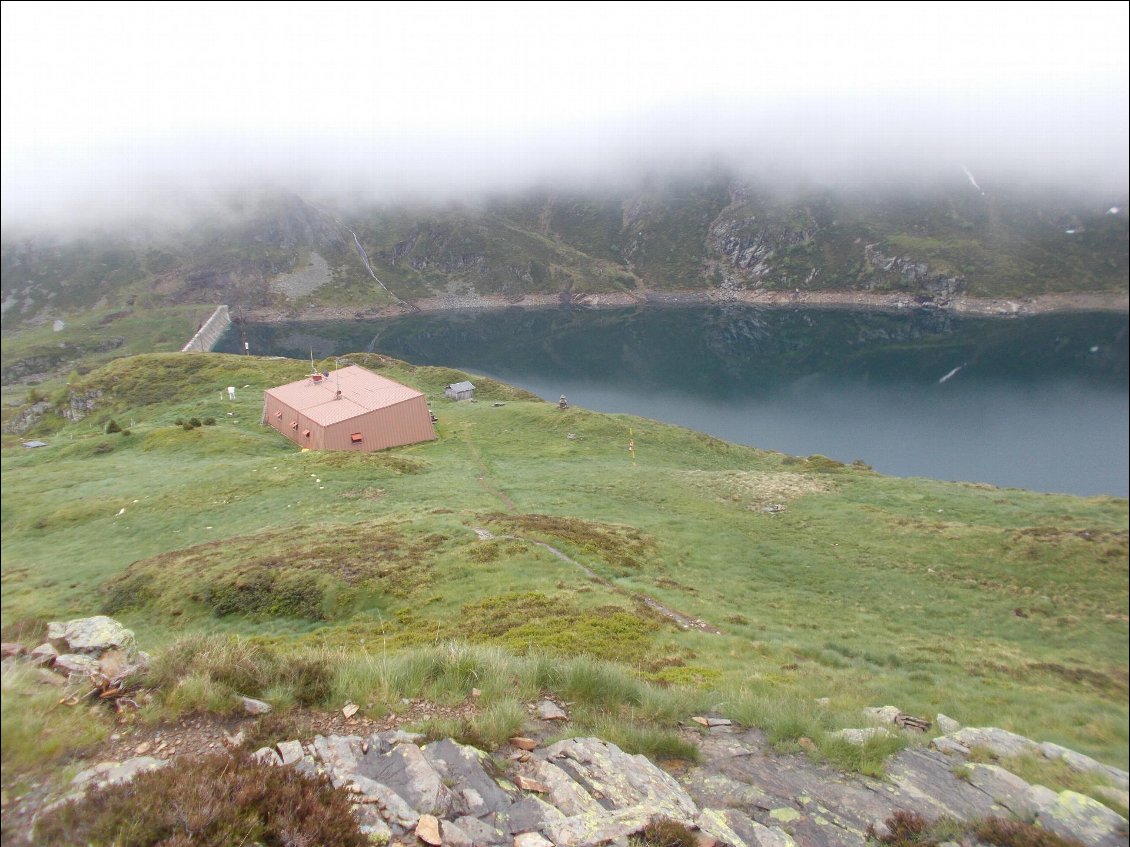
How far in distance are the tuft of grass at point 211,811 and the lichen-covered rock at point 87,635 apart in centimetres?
175

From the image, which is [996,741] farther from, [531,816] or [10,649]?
[10,649]

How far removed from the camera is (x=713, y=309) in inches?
7431

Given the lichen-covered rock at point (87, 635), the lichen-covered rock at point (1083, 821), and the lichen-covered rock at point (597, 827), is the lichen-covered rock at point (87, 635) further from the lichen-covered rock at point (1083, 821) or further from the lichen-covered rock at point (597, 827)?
the lichen-covered rock at point (1083, 821)

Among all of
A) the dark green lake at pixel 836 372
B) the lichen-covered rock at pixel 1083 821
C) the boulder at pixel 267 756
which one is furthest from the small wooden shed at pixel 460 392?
the lichen-covered rock at pixel 1083 821

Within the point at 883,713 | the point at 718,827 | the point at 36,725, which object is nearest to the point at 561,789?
the point at 718,827

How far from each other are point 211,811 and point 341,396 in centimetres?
4565

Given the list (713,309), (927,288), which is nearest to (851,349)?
(927,288)

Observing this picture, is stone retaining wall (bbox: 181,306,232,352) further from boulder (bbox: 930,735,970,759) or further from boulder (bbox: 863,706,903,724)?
boulder (bbox: 930,735,970,759)

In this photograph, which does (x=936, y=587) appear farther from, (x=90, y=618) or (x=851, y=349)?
(x=851, y=349)

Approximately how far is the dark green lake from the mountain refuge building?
42119 millimetres

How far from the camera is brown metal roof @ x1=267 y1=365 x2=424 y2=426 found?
4359cm

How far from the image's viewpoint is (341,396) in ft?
152

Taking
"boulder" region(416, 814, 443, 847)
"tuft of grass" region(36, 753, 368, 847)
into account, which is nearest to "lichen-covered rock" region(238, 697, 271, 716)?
"tuft of grass" region(36, 753, 368, 847)

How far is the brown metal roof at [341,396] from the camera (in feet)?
143
